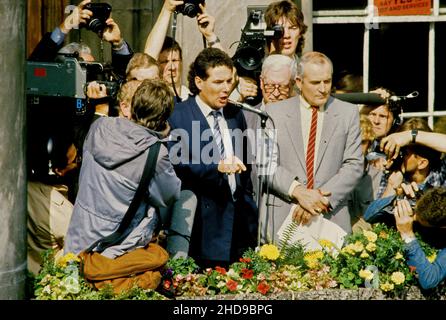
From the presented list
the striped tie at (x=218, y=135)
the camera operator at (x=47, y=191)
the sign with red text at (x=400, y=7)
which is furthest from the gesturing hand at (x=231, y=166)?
the sign with red text at (x=400, y=7)

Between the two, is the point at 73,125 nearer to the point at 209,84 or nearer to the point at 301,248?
the point at 209,84

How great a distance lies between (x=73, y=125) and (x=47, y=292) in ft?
4.81

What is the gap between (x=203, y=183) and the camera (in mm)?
8664

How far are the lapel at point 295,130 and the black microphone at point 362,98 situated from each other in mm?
633

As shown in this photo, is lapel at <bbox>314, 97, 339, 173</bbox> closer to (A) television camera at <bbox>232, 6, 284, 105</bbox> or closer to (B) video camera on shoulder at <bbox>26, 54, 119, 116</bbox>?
(A) television camera at <bbox>232, 6, 284, 105</bbox>

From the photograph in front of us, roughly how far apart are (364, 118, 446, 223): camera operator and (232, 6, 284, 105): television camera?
3.47 ft

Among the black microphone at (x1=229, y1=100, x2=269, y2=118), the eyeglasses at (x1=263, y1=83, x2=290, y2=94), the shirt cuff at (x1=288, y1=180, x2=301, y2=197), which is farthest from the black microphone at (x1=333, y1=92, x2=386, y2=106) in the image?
the black microphone at (x1=229, y1=100, x2=269, y2=118)

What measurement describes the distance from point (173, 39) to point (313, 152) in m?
1.27

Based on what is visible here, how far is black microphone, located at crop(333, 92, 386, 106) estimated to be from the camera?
372 inches

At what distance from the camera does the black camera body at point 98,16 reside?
9.04 metres

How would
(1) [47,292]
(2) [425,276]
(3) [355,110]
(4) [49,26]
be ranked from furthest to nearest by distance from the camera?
(4) [49,26] → (3) [355,110] → (2) [425,276] → (1) [47,292]

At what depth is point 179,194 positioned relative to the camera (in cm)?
815

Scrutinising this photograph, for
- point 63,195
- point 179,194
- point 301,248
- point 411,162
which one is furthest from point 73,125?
point 411,162

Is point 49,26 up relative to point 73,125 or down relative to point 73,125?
up
